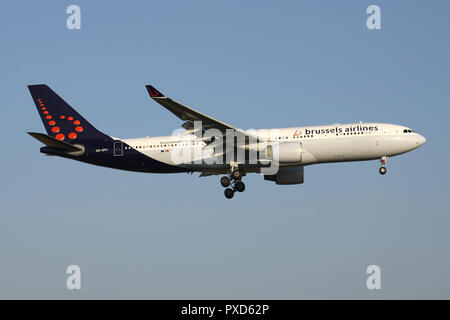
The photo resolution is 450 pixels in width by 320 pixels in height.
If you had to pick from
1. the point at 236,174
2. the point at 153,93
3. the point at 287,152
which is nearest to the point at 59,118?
the point at 153,93

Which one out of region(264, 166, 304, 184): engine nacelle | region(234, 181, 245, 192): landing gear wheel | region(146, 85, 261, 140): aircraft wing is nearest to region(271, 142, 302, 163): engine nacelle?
region(146, 85, 261, 140): aircraft wing

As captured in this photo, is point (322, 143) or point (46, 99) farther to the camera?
point (46, 99)

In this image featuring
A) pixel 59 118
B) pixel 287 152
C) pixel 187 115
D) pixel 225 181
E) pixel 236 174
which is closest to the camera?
pixel 187 115

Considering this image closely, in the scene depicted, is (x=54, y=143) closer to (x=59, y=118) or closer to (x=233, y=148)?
(x=59, y=118)

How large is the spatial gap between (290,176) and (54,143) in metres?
17.2

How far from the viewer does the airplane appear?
4859cm

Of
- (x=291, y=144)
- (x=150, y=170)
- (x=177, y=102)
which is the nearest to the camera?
(x=177, y=102)

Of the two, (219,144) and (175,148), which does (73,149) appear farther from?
(219,144)

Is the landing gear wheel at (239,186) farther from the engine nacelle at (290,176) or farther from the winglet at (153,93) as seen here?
the winglet at (153,93)

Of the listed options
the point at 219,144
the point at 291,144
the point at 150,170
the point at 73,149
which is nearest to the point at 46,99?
the point at 73,149

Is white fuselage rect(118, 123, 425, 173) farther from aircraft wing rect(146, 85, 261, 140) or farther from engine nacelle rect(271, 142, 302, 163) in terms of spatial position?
aircraft wing rect(146, 85, 261, 140)

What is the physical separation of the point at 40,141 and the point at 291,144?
17285 mm

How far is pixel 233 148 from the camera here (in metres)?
49.4

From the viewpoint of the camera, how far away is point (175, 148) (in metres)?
50.9
